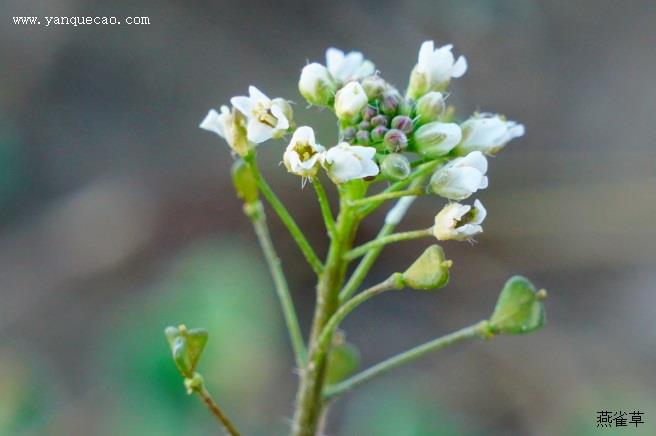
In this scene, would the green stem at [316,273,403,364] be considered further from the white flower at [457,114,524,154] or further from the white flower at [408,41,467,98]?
the white flower at [408,41,467,98]

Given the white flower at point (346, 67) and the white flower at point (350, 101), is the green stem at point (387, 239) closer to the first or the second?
the white flower at point (350, 101)

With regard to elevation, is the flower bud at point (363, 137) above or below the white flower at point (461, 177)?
above

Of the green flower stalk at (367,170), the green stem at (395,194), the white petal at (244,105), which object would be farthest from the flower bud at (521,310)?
the white petal at (244,105)

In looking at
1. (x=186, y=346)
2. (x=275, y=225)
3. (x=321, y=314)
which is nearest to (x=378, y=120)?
(x=321, y=314)

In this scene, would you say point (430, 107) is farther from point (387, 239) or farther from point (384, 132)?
point (387, 239)

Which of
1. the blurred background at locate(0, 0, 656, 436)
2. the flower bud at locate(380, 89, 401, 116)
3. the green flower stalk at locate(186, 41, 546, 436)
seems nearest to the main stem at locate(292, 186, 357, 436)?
the green flower stalk at locate(186, 41, 546, 436)
